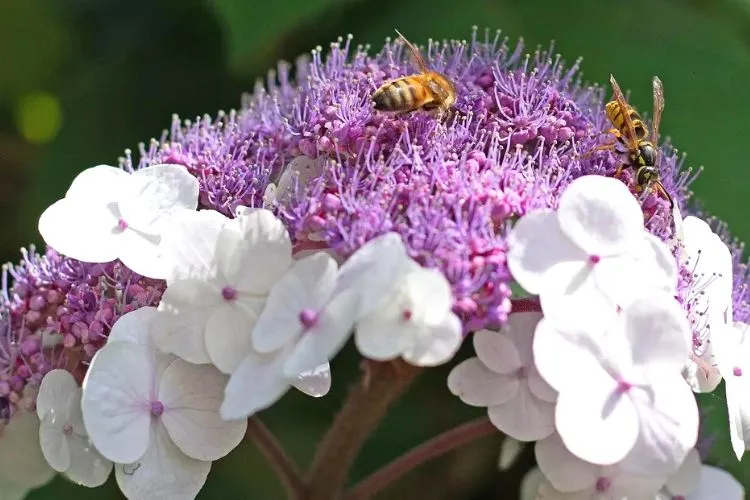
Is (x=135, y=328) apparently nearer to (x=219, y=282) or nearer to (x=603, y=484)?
(x=219, y=282)

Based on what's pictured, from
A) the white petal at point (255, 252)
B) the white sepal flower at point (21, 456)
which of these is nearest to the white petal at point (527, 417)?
the white petal at point (255, 252)

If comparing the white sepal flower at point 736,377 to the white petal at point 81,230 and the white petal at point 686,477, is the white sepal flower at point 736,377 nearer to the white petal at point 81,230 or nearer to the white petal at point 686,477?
the white petal at point 686,477

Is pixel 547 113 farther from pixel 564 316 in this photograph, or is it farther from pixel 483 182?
pixel 564 316

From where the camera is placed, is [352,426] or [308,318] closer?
[308,318]

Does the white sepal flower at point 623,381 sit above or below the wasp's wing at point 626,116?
below

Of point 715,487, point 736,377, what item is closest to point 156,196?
point 736,377

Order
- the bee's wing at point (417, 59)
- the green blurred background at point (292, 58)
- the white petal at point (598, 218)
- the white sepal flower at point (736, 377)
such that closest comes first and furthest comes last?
the white petal at point (598, 218), the white sepal flower at point (736, 377), the bee's wing at point (417, 59), the green blurred background at point (292, 58)
